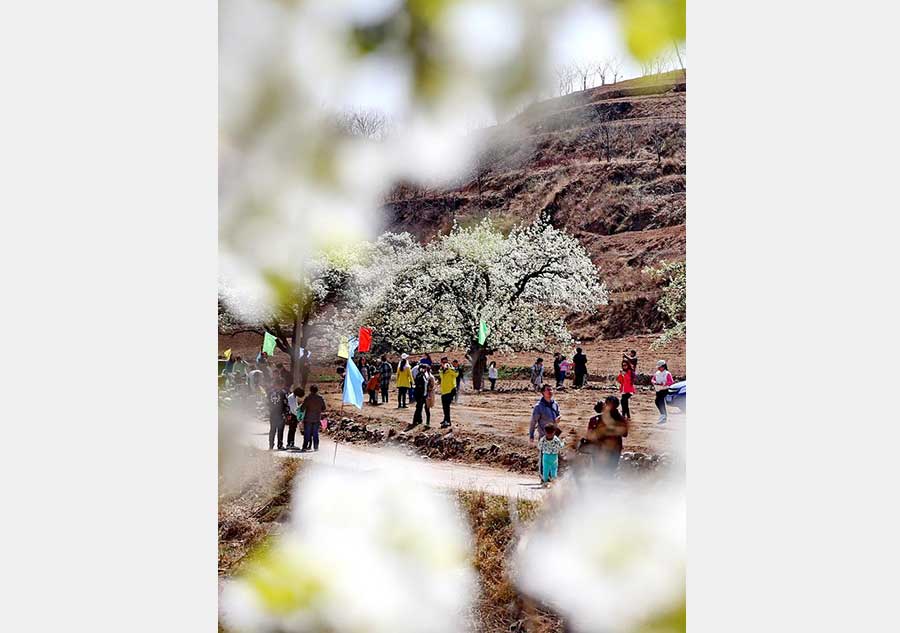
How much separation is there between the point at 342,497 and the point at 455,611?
73 centimetres

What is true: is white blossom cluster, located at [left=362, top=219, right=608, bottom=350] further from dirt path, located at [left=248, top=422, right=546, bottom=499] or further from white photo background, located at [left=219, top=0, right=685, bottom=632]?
dirt path, located at [left=248, top=422, right=546, bottom=499]

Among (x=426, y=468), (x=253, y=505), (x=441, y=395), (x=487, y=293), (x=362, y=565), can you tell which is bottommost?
(x=362, y=565)

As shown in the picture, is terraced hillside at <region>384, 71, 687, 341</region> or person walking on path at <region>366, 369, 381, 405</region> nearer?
terraced hillside at <region>384, 71, 687, 341</region>

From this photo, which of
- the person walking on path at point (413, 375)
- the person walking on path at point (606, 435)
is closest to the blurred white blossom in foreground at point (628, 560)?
the person walking on path at point (606, 435)

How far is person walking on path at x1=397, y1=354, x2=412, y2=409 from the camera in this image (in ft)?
16.3

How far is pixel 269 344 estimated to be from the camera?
5.16 m

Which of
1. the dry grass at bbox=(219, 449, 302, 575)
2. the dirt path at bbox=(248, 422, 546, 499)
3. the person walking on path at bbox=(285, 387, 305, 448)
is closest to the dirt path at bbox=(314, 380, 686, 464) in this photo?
the dirt path at bbox=(248, 422, 546, 499)

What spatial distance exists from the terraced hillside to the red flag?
0.68 m

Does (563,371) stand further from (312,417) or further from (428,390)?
(312,417)

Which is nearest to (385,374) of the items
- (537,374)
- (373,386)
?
(373,386)

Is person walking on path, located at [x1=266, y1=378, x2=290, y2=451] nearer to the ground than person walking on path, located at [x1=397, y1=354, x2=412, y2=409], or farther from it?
nearer to the ground

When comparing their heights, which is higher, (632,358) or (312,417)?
(632,358)

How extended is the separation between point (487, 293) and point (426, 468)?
84 cm

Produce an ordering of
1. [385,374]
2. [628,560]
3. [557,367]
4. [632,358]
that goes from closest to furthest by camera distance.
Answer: [628,560] → [632,358] → [557,367] → [385,374]
